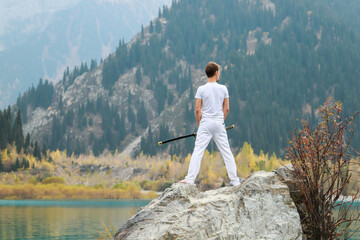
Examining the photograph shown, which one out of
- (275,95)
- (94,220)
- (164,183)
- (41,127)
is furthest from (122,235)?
(41,127)

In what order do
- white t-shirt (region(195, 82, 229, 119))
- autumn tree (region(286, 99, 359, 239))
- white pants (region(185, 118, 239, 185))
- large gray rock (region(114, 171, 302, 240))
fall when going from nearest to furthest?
large gray rock (region(114, 171, 302, 240)) → autumn tree (region(286, 99, 359, 239)) → white pants (region(185, 118, 239, 185)) → white t-shirt (region(195, 82, 229, 119))

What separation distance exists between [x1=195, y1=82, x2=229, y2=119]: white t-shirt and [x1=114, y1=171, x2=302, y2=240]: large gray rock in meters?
1.58

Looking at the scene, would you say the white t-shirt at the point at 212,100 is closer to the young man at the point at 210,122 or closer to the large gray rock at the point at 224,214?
the young man at the point at 210,122

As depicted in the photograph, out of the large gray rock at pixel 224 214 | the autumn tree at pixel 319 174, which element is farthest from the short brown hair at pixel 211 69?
the large gray rock at pixel 224 214

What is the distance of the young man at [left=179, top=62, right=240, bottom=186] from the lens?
1098 centimetres

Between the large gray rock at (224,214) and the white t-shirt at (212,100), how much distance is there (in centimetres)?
158

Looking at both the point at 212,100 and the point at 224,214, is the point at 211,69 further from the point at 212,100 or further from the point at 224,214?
the point at 224,214

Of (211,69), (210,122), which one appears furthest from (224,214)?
(211,69)

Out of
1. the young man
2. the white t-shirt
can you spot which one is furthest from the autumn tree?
the white t-shirt

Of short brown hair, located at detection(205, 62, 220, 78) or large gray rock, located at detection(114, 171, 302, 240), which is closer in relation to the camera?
large gray rock, located at detection(114, 171, 302, 240)

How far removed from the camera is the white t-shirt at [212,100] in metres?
11.1

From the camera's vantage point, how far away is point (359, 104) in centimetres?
16112

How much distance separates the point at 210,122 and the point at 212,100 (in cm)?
49

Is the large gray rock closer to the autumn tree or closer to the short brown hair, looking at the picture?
the autumn tree
